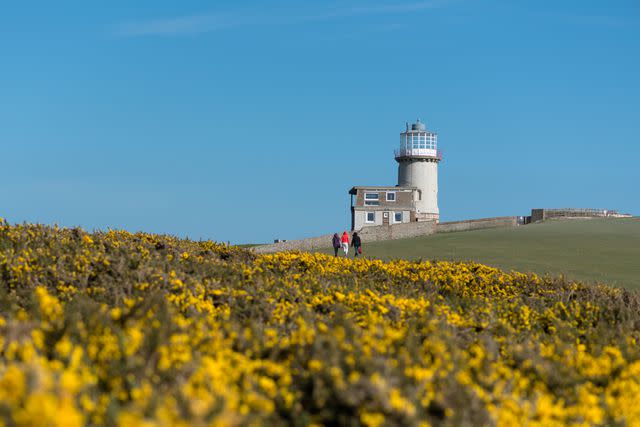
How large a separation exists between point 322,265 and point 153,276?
242 inches

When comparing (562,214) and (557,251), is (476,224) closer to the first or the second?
(562,214)

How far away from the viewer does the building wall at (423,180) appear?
8150 cm

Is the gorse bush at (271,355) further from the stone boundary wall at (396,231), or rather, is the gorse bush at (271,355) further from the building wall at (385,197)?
the building wall at (385,197)

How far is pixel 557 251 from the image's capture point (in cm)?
3341

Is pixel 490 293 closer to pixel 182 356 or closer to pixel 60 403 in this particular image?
pixel 182 356

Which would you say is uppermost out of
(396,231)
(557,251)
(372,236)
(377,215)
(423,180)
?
(423,180)

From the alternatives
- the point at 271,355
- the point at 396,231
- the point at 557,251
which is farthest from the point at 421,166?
the point at 271,355

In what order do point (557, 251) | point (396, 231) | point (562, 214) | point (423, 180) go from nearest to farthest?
point (557, 251) < point (396, 231) < point (562, 214) < point (423, 180)

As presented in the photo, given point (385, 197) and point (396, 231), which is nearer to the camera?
point (396, 231)

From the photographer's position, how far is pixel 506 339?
26.9 feet

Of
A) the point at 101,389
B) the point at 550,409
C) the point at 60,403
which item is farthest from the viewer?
the point at 550,409

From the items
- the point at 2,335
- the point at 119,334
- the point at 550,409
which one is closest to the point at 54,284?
the point at 2,335

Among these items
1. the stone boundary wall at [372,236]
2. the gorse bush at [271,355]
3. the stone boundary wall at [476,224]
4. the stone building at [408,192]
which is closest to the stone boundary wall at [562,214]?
the stone boundary wall at [476,224]

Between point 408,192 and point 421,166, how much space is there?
22.9 ft
